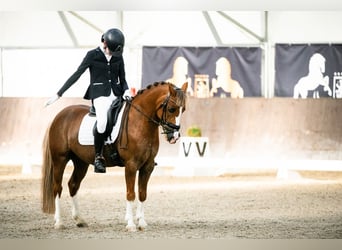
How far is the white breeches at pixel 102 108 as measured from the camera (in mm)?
5195

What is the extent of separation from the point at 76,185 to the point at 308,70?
57.6 inches

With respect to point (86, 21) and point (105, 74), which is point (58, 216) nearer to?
point (105, 74)

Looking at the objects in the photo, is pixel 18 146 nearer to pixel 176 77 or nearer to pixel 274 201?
pixel 176 77

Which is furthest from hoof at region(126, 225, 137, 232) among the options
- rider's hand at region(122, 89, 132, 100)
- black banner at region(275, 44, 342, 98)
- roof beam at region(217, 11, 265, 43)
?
roof beam at region(217, 11, 265, 43)

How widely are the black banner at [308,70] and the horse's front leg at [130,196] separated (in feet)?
3.58

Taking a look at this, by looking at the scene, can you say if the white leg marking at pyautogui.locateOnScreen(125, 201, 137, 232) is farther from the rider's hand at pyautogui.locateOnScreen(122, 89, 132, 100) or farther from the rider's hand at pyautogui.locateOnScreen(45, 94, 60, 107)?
the rider's hand at pyautogui.locateOnScreen(45, 94, 60, 107)

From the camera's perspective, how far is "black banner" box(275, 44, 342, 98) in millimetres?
5535

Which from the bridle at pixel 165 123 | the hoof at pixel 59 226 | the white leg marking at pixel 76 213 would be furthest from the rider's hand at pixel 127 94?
the hoof at pixel 59 226

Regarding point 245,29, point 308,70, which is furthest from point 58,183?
point 308,70

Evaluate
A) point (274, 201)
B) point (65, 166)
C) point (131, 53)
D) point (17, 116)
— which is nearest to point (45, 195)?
point (65, 166)

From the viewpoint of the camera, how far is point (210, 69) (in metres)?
5.90

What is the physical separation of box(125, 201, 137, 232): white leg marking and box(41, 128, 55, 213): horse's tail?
47cm

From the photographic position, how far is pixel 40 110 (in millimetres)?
5590

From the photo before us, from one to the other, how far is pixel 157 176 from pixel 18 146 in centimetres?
101
